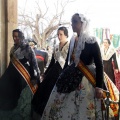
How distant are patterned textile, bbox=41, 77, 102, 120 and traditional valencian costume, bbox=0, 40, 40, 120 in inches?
47.6

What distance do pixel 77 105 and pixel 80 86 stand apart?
218mm

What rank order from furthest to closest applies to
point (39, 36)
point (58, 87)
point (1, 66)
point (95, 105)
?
point (39, 36) → point (1, 66) → point (58, 87) → point (95, 105)

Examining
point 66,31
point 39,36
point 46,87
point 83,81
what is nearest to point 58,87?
point 83,81

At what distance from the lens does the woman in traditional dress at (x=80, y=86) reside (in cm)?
395

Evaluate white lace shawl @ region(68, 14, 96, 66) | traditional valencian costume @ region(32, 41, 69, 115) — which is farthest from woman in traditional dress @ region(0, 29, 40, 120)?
white lace shawl @ region(68, 14, 96, 66)

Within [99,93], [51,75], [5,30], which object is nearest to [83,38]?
[99,93]

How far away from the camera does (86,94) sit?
4.02m

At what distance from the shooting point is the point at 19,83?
5.41 metres

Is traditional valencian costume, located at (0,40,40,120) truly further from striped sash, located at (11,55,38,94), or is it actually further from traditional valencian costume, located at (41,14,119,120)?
traditional valencian costume, located at (41,14,119,120)

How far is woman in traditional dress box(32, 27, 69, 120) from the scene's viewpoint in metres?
5.20

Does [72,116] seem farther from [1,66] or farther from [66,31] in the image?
[1,66]

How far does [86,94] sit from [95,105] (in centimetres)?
16

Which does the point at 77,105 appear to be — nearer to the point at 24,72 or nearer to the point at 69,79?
the point at 69,79

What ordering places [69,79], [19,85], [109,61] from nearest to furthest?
1. [69,79]
2. [19,85]
3. [109,61]
